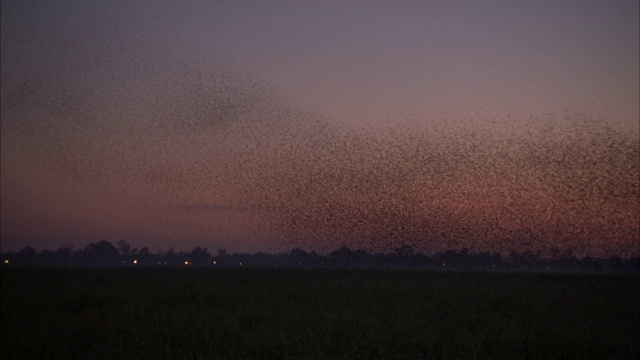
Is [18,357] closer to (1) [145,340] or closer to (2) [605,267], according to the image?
(1) [145,340]

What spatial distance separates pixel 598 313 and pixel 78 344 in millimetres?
17029

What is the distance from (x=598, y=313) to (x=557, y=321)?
4188 millimetres

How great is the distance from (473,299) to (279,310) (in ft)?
32.0

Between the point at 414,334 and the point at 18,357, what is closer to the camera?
the point at 18,357

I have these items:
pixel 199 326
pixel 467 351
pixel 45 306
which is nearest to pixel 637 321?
pixel 467 351

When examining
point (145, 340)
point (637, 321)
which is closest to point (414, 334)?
point (145, 340)

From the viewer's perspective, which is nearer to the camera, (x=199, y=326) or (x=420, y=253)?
(x=199, y=326)

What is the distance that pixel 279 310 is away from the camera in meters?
15.6

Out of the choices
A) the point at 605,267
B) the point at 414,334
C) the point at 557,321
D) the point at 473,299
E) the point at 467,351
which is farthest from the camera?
the point at 605,267

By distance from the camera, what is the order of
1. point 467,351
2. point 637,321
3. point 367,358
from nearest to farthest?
point 367,358 → point 467,351 → point 637,321

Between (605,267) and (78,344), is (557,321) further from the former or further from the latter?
(605,267)

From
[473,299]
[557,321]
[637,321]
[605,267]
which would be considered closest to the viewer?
[557,321]

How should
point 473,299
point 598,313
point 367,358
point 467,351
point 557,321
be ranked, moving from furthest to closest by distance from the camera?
point 473,299, point 598,313, point 557,321, point 467,351, point 367,358

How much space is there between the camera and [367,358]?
8.76 m
